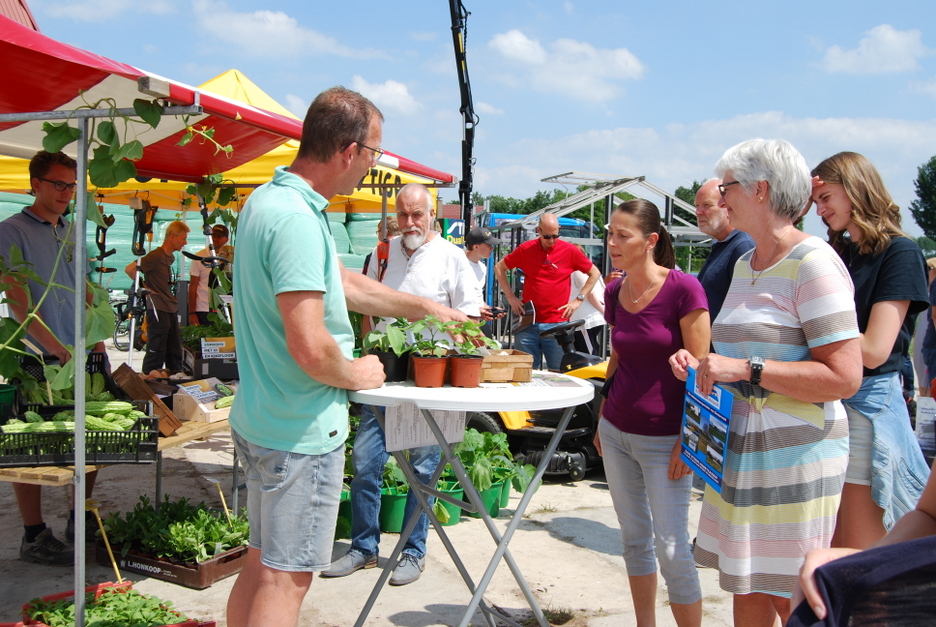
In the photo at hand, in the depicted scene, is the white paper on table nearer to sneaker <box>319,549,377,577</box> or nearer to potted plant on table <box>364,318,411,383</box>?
potted plant on table <box>364,318,411,383</box>

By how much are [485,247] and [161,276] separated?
3666 mm

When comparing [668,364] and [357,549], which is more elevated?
[668,364]

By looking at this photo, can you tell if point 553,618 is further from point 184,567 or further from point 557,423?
point 557,423

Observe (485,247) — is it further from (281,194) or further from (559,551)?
(281,194)

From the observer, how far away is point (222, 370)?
430 cm

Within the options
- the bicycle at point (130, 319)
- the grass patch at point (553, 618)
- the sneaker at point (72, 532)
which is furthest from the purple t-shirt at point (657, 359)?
the bicycle at point (130, 319)

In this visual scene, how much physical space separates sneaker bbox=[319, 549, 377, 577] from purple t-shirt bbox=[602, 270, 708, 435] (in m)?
1.61

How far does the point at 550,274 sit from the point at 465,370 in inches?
182

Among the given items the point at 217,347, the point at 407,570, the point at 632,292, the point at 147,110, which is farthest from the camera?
the point at 217,347

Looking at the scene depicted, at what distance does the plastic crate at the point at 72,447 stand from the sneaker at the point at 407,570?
1.24 meters

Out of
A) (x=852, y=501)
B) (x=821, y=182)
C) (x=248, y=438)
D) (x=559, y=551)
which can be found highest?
(x=821, y=182)

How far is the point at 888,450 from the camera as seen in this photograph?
234cm

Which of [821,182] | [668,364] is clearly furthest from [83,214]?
[821,182]

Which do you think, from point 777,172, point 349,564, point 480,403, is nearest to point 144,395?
point 349,564
